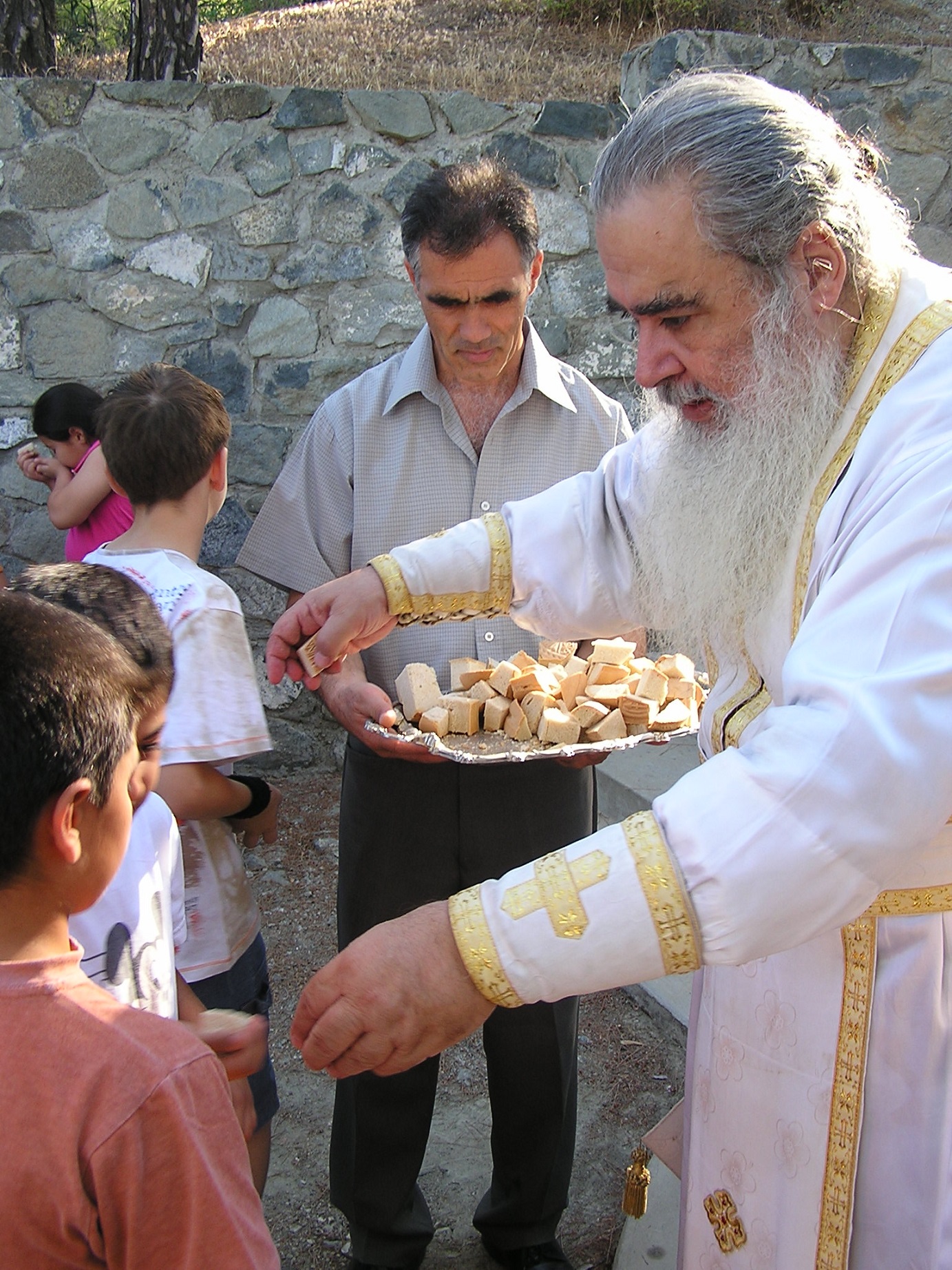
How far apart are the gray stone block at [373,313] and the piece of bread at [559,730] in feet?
10.2

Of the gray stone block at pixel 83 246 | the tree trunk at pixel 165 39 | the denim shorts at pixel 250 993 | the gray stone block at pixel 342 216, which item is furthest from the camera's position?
the tree trunk at pixel 165 39

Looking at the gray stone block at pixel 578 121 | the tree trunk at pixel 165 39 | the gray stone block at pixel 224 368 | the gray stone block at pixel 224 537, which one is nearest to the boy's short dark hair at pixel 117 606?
the gray stone block at pixel 224 537

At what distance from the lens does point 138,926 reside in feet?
5.15

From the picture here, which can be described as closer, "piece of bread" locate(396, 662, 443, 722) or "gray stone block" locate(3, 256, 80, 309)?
"piece of bread" locate(396, 662, 443, 722)

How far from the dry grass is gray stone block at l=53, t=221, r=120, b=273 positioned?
131cm

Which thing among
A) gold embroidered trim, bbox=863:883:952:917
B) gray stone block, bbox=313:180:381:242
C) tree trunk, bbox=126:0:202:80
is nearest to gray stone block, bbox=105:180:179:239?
gray stone block, bbox=313:180:381:242

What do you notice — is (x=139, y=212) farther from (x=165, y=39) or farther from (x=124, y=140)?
(x=165, y=39)

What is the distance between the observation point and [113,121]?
15.6 feet

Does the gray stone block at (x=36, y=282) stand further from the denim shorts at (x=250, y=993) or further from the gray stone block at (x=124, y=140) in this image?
the denim shorts at (x=250, y=993)

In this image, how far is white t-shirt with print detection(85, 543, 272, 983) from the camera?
1.99 m

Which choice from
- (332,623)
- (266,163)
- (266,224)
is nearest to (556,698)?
(332,623)

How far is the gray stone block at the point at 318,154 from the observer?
486 centimetres

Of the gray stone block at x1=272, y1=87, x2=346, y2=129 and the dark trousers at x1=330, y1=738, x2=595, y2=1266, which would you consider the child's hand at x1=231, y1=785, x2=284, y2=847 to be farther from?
the gray stone block at x1=272, y1=87, x2=346, y2=129

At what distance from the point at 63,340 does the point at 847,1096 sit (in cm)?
453
